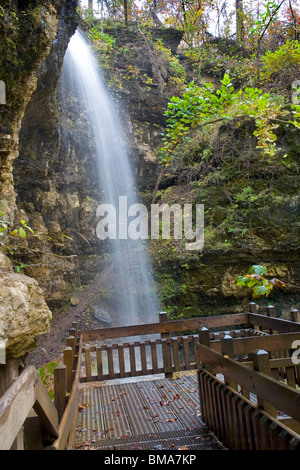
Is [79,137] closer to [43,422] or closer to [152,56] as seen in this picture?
[152,56]

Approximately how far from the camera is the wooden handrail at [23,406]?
4.50 feet

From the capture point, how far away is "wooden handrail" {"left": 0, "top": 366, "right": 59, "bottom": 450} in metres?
1.37

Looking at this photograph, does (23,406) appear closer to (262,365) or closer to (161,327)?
(262,365)

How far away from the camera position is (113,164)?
475 inches

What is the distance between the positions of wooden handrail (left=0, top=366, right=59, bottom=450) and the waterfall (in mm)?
7981

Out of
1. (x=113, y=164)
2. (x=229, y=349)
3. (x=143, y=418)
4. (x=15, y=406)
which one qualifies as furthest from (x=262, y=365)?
(x=113, y=164)

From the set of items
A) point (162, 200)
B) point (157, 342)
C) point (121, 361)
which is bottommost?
point (121, 361)

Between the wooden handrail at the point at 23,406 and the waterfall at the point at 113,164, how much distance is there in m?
7.98

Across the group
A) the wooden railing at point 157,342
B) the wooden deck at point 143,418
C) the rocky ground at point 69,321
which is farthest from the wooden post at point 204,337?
the rocky ground at point 69,321

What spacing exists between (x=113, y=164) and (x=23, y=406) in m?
11.1

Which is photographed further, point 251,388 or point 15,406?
point 251,388

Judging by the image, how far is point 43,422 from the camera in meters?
2.04

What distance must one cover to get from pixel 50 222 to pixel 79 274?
1943mm

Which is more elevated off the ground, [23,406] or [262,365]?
[23,406]
